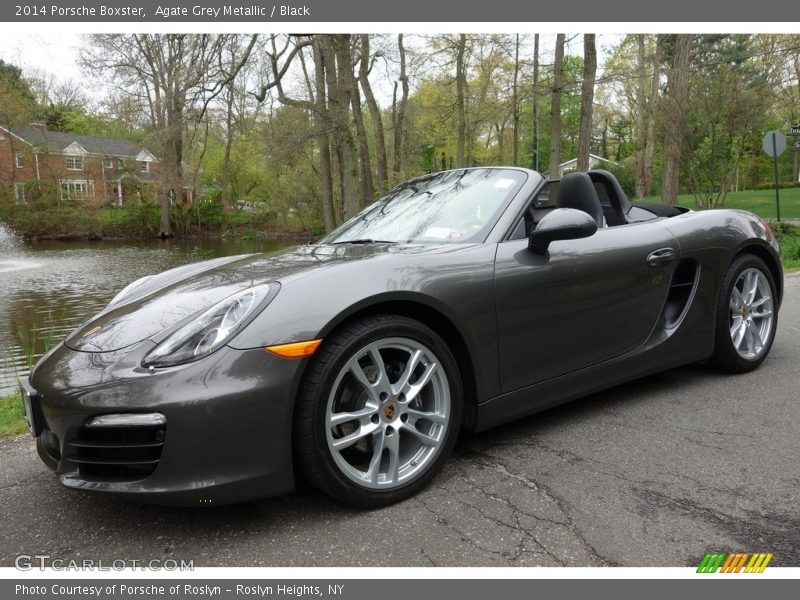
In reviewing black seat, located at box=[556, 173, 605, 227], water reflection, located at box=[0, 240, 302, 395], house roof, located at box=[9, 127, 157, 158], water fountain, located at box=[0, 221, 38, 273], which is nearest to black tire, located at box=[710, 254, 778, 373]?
black seat, located at box=[556, 173, 605, 227]

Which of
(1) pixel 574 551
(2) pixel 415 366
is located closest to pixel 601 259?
(2) pixel 415 366

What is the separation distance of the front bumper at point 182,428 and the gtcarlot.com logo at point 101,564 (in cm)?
20

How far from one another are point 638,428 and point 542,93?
12.8 m

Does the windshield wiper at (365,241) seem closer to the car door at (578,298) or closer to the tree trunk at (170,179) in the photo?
the car door at (578,298)

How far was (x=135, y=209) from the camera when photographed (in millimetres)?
37906

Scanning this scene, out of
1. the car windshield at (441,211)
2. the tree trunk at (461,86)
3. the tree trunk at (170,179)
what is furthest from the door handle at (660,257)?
the tree trunk at (170,179)

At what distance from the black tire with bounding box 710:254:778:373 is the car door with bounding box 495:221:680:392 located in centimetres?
55

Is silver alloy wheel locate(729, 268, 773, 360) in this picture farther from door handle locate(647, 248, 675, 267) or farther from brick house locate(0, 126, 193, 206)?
brick house locate(0, 126, 193, 206)

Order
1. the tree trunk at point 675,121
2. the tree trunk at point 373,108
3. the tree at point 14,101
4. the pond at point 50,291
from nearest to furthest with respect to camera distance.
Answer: the pond at point 50,291
the tree trunk at point 675,121
the tree trunk at point 373,108
the tree at point 14,101

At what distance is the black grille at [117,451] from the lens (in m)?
1.95

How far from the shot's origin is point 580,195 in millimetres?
3330

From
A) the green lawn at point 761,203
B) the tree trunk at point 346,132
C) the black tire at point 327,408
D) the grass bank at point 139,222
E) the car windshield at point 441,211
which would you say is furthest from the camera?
the grass bank at point 139,222

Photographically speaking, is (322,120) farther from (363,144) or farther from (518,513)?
(518,513)

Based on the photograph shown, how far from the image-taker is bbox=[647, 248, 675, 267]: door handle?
3.26 m
